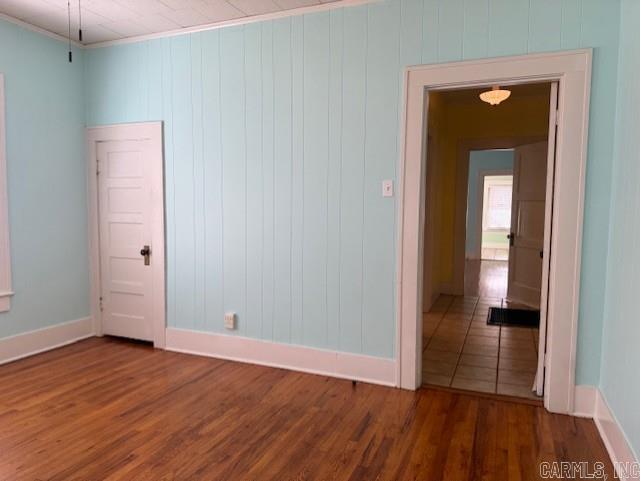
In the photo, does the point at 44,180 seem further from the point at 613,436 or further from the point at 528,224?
the point at 528,224

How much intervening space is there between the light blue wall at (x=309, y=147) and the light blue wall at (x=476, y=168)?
7955mm

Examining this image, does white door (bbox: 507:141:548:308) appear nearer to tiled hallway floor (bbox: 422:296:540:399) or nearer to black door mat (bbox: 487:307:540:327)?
black door mat (bbox: 487:307:540:327)

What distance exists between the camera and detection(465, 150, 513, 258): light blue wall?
34.5 feet

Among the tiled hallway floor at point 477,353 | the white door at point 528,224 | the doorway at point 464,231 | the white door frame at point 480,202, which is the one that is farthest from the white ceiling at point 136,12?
the white door frame at point 480,202

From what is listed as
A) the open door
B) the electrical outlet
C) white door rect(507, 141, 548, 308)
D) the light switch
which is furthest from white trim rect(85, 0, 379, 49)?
white door rect(507, 141, 548, 308)

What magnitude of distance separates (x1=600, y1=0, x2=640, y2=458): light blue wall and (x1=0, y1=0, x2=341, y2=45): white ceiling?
Result: 1.92 metres

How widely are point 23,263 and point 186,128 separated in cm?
181

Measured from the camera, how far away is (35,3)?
3.26 m

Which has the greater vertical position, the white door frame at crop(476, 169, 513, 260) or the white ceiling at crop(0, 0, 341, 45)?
the white ceiling at crop(0, 0, 341, 45)

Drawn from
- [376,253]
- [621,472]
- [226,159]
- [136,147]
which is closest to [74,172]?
[136,147]

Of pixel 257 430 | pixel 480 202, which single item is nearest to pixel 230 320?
pixel 257 430

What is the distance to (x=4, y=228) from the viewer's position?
11.8 feet

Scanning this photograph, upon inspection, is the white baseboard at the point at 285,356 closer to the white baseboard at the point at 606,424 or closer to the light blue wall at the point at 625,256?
the white baseboard at the point at 606,424

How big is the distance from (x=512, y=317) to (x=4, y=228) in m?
5.15
